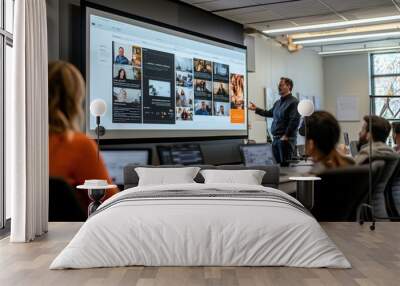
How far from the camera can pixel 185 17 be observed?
265 inches

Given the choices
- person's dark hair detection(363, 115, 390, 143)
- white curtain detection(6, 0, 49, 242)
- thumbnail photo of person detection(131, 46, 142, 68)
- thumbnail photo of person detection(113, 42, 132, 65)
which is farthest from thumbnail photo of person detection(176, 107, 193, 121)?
person's dark hair detection(363, 115, 390, 143)

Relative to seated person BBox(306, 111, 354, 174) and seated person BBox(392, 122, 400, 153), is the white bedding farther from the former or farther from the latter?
seated person BBox(306, 111, 354, 174)

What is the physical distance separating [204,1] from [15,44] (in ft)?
8.86

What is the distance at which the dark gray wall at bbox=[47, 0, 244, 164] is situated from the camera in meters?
5.21

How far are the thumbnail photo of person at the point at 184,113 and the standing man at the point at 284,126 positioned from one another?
111 centimetres

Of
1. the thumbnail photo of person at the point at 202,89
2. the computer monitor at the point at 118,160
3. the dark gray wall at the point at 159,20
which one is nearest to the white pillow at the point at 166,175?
the computer monitor at the point at 118,160

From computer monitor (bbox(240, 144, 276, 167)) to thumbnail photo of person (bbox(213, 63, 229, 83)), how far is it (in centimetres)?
91

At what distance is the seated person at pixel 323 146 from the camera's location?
6.14 meters

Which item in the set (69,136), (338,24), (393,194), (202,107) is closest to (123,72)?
(69,136)

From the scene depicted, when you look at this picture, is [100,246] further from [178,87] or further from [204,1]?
[204,1]

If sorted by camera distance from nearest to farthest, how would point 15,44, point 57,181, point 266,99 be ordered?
point 15,44
point 57,181
point 266,99

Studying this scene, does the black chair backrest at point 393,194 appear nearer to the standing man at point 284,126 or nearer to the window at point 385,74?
the standing man at point 284,126

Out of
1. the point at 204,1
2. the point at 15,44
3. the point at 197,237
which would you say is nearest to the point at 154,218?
the point at 197,237

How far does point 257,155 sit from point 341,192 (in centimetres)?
119
